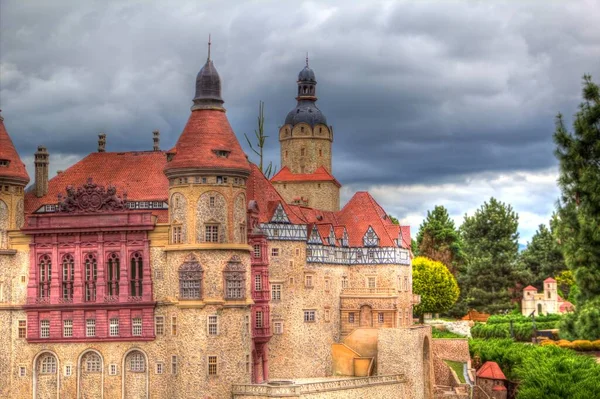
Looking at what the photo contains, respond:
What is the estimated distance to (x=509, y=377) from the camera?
281 ft

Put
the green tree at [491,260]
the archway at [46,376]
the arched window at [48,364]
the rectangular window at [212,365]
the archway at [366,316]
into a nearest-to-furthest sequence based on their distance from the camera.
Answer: the rectangular window at [212,365] < the archway at [46,376] < the arched window at [48,364] < the archway at [366,316] < the green tree at [491,260]

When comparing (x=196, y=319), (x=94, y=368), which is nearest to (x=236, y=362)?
(x=196, y=319)

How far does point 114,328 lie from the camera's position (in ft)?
236

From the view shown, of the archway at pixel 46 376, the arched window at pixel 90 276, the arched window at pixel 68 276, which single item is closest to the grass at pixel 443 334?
the arched window at pixel 90 276

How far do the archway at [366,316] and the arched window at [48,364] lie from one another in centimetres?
2427

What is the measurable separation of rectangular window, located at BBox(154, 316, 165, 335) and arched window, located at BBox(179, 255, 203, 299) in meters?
2.73

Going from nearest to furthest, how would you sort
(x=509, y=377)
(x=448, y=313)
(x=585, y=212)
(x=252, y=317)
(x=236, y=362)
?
(x=236, y=362) < (x=252, y=317) < (x=585, y=212) < (x=509, y=377) < (x=448, y=313)

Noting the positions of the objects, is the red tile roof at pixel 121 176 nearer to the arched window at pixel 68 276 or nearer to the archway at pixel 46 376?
the arched window at pixel 68 276

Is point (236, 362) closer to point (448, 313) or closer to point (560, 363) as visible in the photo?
point (560, 363)

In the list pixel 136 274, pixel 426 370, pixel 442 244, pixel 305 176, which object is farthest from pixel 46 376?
pixel 442 244

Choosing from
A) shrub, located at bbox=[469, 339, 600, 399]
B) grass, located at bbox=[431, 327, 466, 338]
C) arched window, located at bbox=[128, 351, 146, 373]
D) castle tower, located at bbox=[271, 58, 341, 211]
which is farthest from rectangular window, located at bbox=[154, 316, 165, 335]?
grass, located at bbox=[431, 327, 466, 338]

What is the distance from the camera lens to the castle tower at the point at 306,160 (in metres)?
91.3

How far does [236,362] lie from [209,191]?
445 inches

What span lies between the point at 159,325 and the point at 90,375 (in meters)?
5.92
